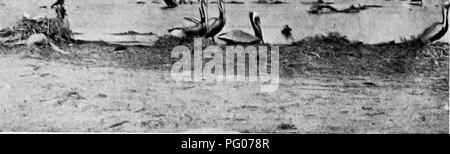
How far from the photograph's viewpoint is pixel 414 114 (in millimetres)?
3518

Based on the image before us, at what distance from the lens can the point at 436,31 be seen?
3.62 meters

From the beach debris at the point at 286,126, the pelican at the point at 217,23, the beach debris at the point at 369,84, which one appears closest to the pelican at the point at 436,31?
the beach debris at the point at 369,84

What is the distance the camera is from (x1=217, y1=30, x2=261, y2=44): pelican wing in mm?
3590

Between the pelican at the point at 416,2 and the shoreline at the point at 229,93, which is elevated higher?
the pelican at the point at 416,2

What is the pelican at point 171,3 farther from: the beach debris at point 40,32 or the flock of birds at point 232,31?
the beach debris at point 40,32

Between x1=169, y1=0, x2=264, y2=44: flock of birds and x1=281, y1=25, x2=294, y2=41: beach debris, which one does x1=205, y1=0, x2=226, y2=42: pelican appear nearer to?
x1=169, y1=0, x2=264, y2=44: flock of birds

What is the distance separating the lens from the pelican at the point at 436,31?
3611 mm

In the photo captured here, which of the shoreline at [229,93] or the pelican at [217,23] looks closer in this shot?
the shoreline at [229,93]

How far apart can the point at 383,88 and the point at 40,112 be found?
2.23 metres

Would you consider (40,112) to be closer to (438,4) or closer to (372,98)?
(372,98)

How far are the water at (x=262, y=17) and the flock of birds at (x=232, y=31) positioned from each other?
0.03m

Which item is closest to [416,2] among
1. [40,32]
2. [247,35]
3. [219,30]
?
[247,35]
